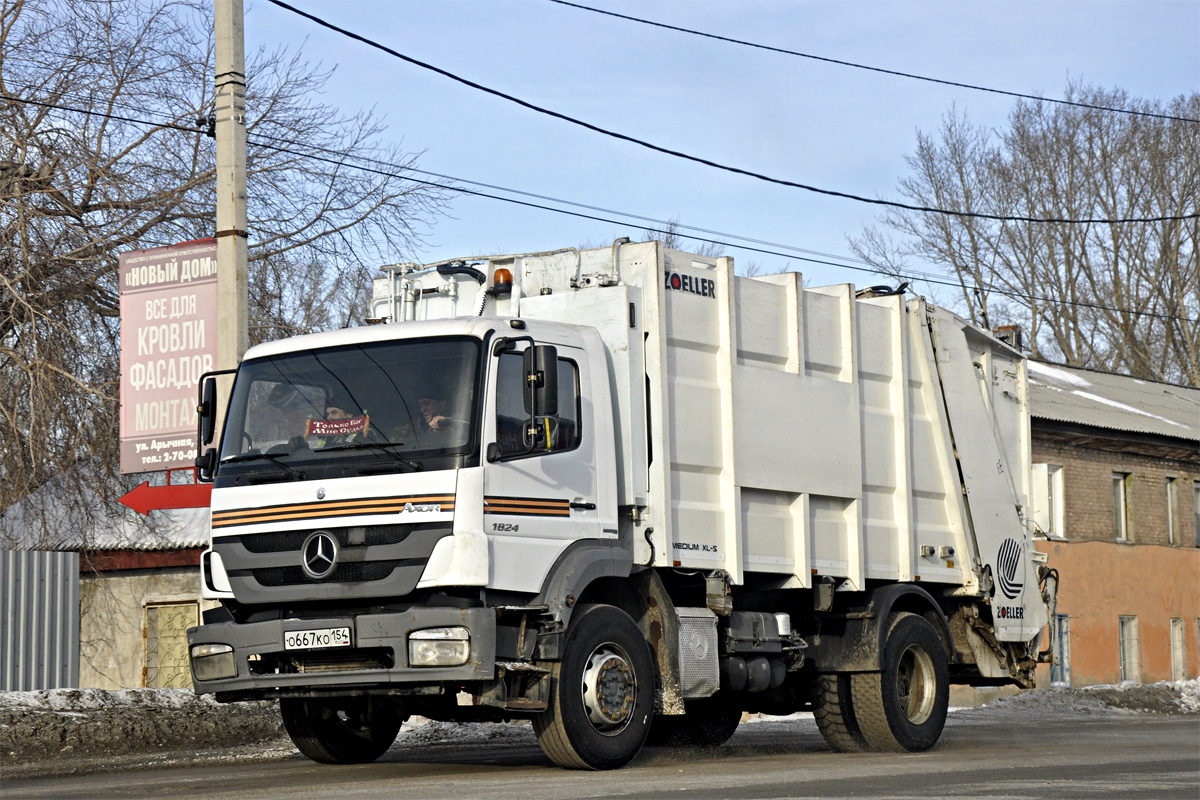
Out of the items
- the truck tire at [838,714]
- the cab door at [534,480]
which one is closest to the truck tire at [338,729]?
the cab door at [534,480]

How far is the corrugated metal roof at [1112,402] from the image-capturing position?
1247 inches

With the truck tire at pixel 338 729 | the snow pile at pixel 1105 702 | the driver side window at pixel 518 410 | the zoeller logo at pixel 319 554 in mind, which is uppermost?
the driver side window at pixel 518 410

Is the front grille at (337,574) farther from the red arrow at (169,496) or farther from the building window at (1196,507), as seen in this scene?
the building window at (1196,507)

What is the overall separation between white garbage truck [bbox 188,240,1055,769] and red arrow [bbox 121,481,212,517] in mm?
2126

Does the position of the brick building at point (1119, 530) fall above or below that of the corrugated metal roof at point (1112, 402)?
below

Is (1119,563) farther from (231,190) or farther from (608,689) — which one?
(608,689)

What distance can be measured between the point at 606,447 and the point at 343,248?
10.5 metres

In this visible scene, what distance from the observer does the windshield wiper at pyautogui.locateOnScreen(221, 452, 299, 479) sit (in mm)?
9977

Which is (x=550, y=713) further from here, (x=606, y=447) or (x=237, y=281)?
(x=237, y=281)

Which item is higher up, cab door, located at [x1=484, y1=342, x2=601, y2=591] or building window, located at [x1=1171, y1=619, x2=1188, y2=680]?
cab door, located at [x1=484, y1=342, x2=601, y2=591]

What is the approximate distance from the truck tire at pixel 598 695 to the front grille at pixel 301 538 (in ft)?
4.17

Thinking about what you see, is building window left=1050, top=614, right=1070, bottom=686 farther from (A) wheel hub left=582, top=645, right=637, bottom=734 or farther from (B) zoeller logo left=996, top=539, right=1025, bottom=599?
(A) wheel hub left=582, top=645, right=637, bottom=734

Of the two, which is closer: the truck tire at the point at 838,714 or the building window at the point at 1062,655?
the truck tire at the point at 838,714

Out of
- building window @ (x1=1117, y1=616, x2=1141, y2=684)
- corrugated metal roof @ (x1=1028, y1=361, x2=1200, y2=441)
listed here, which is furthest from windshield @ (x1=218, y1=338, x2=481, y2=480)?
building window @ (x1=1117, y1=616, x2=1141, y2=684)
